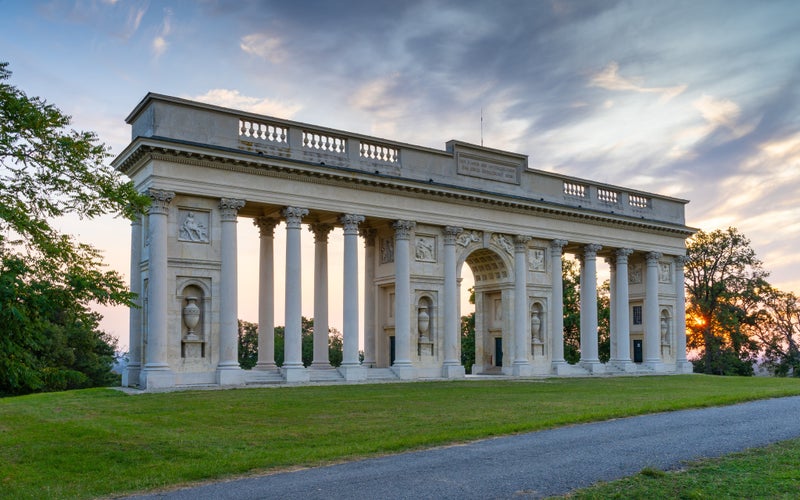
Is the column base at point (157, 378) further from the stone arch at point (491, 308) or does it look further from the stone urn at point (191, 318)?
the stone arch at point (491, 308)

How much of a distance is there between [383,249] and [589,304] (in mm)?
18529

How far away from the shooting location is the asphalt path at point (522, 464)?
13.6 m

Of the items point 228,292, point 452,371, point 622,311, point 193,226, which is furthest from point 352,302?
point 622,311

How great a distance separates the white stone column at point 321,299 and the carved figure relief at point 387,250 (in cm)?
382

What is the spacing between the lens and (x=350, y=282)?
147 ft

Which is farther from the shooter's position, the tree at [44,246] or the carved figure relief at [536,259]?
the carved figure relief at [536,259]

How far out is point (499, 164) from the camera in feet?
172

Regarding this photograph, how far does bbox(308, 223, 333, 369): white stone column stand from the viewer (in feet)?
154

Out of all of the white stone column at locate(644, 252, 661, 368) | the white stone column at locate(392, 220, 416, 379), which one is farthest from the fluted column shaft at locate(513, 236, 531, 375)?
the white stone column at locate(644, 252, 661, 368)

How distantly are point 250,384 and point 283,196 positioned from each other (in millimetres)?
10156

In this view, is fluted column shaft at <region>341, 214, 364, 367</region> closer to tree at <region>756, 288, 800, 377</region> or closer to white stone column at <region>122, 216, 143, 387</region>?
white stone column at <region>122, 216, 143, 387</region>

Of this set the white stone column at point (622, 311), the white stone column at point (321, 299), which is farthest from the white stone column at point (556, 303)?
the white stone column at point (321, 299)

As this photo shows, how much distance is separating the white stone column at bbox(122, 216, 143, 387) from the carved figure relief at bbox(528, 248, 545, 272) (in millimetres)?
26892

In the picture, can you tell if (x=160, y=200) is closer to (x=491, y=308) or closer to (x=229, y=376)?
(x=229, y=376)
